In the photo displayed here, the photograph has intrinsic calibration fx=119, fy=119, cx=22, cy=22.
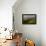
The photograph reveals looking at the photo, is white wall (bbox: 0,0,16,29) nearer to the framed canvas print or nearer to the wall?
the wall

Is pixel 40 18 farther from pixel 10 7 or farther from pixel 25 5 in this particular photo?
pixel 10 7

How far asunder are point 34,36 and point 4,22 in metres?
1.98

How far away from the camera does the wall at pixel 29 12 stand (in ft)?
19.7

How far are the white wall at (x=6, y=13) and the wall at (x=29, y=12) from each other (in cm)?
122

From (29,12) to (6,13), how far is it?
1.60m

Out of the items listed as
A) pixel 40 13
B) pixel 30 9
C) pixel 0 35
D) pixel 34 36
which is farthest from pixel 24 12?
pixel 0 35

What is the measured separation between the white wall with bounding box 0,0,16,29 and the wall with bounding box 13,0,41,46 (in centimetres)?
122

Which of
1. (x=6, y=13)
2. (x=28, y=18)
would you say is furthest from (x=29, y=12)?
(x=6, y=13)

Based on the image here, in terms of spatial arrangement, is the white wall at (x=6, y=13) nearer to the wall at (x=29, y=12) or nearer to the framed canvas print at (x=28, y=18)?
the wall at (x=29, y=12)

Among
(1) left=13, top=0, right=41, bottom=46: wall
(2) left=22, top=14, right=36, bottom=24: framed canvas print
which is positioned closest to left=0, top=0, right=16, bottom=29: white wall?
(1) left=13, top=0, right=41, bottom=46: wall

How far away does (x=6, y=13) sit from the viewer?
477 centimetres

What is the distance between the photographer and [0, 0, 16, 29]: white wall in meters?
4.72

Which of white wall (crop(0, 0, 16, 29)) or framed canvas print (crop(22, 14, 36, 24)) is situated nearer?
white wall (crop(0, 0, 16, 29))

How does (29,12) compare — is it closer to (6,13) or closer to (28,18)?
(28,18)
